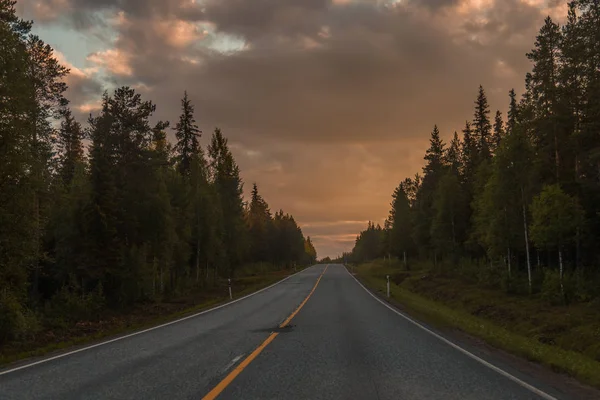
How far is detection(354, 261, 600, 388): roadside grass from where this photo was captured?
10.4 meters

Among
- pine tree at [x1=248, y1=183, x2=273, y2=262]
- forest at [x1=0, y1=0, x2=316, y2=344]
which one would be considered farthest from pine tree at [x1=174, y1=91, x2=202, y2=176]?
pine tree at [x1=248, y1=183, x2=273, y2=262]

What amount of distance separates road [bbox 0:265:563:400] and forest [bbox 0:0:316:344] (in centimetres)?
823

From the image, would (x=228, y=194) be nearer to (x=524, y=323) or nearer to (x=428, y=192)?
(x=428, y=192)

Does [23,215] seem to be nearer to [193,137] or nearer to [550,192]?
[550,192]

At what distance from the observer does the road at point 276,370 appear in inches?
267

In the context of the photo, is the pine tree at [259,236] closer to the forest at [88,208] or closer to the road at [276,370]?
the forest at [88,208]

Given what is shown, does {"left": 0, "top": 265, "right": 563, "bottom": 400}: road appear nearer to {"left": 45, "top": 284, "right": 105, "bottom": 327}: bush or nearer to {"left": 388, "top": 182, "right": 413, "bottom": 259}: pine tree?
{"left": 45, "top": 284, "right": 105, "bottom": 327}: bush

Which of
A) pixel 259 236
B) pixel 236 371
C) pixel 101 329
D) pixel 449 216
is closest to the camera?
pixel 236 371

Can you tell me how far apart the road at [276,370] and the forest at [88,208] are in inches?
324

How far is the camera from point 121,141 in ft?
119

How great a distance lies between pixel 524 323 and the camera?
2420 cm

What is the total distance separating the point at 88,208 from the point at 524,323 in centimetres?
2722

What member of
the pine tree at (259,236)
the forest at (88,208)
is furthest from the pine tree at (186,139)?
the pine tree at (259,236)

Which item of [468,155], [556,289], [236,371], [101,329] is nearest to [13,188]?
[101,329]
